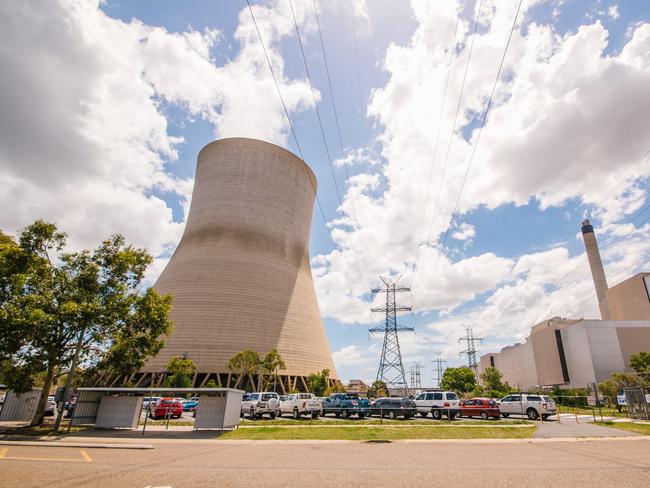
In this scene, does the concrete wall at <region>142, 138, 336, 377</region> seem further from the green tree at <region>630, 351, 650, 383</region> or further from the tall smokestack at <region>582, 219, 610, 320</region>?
the tall smokestack at <region>582, 219, 610, 320</region>

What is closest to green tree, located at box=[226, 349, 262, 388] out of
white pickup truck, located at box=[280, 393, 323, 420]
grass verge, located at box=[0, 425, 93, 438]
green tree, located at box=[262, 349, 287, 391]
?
green tree, located at box=[262, 349, 287, 391]

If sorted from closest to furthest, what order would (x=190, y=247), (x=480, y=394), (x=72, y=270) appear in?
(x=72, y=270)
(x=190, y=247)
(x=480, y=394)

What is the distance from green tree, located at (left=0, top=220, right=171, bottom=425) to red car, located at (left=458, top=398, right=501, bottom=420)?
64.0 feet

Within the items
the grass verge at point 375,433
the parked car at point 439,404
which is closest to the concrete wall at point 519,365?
the parked car at point 439,404

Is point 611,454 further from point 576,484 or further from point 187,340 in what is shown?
point 187,340

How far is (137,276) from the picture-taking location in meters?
21.7

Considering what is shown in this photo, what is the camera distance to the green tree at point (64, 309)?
17453 millimetres

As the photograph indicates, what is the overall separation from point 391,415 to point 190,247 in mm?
32238

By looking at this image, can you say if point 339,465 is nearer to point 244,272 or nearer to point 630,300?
point 244,272

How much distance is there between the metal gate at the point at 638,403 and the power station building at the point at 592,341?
4351cm

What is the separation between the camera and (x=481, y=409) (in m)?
23.8

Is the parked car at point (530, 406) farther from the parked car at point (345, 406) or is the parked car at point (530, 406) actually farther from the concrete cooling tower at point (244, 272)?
the concrete cooling tower at point (244, 272)

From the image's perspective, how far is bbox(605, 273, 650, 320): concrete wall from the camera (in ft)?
228

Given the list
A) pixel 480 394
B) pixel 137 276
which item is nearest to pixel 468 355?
pixel 480 394
